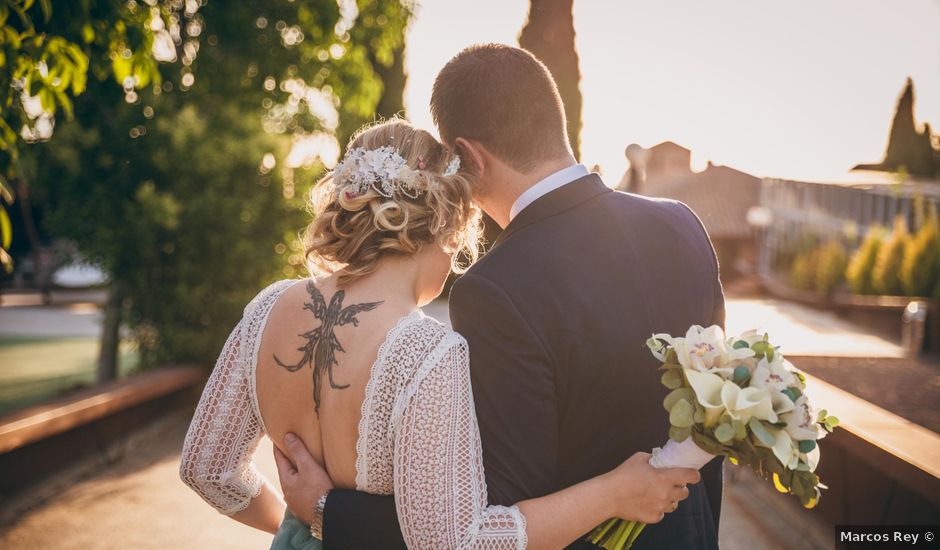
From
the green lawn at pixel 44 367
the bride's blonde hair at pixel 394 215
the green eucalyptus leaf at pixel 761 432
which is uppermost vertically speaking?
the bride's blonde hair at pixel 394 215

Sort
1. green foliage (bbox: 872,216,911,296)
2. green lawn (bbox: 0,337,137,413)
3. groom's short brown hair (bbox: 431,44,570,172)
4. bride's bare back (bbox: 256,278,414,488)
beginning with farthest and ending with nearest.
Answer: green foliage (bbox: 872,216,911,296)
green lawn (bbox: 0,337,137,413)
groom's short brown hair (bbox: 431,44,570,172)
bride's bare back (bbox: 256,278,414,488)

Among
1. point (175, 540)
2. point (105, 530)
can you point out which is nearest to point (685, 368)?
point (175, 540)

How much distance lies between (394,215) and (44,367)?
1284 cm

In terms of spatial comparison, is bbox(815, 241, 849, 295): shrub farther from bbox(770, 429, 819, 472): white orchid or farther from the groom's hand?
the groom's hand

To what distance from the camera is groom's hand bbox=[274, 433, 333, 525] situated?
6.97 ft

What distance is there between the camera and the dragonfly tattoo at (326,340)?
2.08 meters

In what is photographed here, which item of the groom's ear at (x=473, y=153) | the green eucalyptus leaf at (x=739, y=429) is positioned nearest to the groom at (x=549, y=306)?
the groom's ear at (x=473, y=153)

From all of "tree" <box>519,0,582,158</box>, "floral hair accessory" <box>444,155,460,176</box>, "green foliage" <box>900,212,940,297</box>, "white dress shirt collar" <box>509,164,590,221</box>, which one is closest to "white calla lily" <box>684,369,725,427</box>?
"white dress shirt collar" <box>509,164,590,221</box>

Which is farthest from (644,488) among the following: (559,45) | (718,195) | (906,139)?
(718,195)

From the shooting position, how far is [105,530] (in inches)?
197

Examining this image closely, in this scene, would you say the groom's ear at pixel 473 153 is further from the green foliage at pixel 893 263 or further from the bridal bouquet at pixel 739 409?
the green foliage at pixel 893 263

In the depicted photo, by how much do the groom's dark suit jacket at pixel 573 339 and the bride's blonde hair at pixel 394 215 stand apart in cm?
20

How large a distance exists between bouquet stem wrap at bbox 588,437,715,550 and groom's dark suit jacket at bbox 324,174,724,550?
82 mm

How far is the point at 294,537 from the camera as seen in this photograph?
2.35 m
